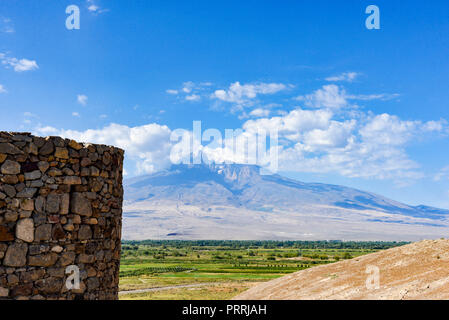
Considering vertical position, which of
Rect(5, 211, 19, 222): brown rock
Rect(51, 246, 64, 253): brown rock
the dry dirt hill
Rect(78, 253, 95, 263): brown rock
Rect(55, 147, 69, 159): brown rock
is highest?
Rect(55, 147, 69, 159): brown rock

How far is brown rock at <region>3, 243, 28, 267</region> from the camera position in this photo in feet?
27.6

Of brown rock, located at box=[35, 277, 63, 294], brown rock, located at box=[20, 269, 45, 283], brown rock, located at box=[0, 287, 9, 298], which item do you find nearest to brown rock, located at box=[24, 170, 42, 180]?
brown rock, located at box=[20, 269, 45, 283]

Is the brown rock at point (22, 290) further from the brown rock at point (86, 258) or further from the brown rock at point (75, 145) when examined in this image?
the brown rock at point (75, 145)

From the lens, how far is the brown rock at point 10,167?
852cm

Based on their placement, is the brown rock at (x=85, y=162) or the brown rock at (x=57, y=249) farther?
the brown rock at (x=85, y=162)

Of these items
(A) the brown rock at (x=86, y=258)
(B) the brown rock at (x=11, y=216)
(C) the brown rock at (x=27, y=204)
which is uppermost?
(C) the brown rock at (x=27, y=204)

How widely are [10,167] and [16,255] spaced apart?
172cm

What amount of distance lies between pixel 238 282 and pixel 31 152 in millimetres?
49563

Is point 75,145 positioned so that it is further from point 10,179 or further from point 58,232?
point 58,232

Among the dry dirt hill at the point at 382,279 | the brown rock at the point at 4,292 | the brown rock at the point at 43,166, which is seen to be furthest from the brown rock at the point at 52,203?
the dry dirt hill at the point at 382,279

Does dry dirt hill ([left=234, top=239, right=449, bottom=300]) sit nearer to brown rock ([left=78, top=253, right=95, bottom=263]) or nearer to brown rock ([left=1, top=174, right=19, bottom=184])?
brown rock ([left=78, top=253, right=95, bottom=263])

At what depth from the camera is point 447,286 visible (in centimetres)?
923

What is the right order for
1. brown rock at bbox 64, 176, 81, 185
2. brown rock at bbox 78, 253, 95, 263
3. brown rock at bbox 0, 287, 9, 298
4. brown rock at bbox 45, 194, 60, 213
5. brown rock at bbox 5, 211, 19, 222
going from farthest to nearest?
brown rock at bbox 78, 253, 95, 263 → brown rock at bbox 64, 176, 81, 185 → brown rock at bbox 45, 194, 60, 213 → brown rock at bbox 5, 211, 19, 222 → brown rock at bbox 0, 287, 9, 298
